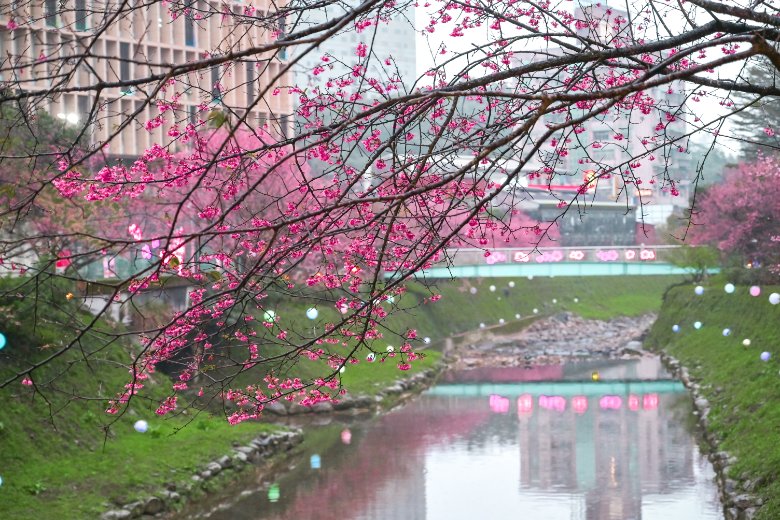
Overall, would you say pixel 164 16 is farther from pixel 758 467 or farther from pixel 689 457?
pixel 758 467

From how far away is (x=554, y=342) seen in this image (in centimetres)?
4622

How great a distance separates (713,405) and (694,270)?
24274mm

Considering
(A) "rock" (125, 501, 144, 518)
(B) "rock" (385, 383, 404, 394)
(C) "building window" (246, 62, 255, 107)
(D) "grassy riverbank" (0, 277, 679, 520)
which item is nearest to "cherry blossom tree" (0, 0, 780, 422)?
(C) "building window" (246, 62, 255, 107)

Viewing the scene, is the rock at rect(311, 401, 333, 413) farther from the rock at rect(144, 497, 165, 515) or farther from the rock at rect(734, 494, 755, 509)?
the rock at rect(734, 494, 755, 509)

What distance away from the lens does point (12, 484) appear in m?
14.2

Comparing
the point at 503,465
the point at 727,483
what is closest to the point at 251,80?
the point at 727,483

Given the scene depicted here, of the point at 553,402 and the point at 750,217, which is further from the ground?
the point at 750,217

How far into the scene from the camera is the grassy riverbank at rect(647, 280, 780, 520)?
1515 cm

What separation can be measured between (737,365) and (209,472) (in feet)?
42.9

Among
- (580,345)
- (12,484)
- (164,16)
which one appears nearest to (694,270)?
(580,345)

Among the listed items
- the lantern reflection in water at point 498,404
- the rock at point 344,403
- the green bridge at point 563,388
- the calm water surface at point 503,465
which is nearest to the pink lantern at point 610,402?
the calm water surface at point 503,465

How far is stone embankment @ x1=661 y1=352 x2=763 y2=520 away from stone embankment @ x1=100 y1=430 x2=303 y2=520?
292 inches

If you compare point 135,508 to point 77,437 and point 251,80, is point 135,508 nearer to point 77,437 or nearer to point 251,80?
point 77,437

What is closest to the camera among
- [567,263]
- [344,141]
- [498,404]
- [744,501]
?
[344,141]
